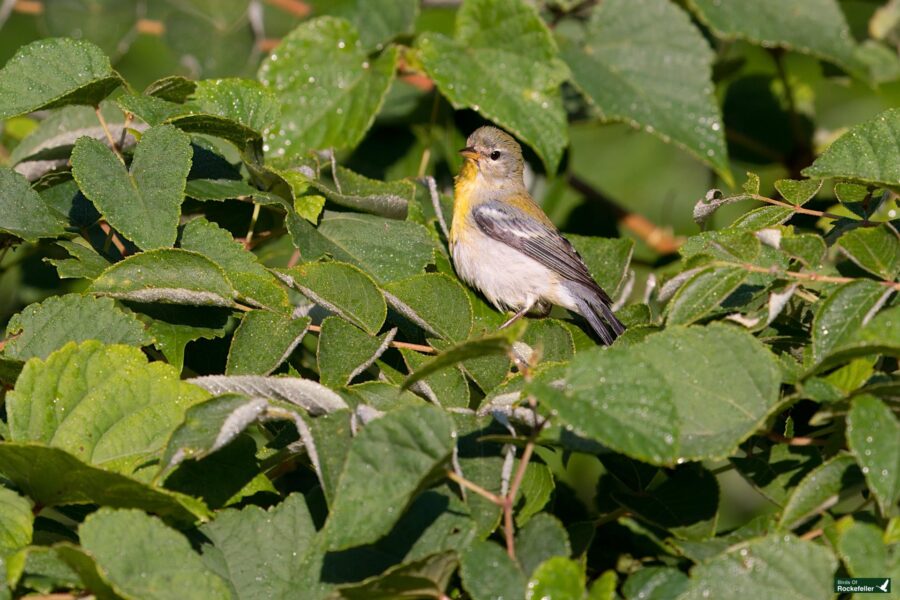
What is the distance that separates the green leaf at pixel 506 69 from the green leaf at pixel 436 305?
1157 mm

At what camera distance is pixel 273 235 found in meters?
3.41

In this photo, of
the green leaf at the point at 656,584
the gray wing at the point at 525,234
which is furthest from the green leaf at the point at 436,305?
the gray wing at the point at 525,234

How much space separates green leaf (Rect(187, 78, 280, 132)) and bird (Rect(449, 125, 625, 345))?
44.8 inches

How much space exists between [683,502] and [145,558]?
4.03 ft

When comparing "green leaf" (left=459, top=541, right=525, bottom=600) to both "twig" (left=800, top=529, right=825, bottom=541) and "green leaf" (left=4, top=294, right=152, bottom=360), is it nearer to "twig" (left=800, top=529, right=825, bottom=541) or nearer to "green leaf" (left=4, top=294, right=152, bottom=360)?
"twig" (left=800, top=529, right=825, bottom=541)

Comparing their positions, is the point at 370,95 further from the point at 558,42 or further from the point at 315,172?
the point at 558,42

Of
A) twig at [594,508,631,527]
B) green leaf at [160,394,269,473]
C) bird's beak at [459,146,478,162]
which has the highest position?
green leaf at [160,394,269,473]

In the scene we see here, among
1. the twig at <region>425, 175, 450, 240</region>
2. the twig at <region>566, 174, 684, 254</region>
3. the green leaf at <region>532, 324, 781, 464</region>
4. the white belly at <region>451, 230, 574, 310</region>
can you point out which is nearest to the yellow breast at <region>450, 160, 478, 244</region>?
the white belly at <region>451, 230, 574, 310</region>

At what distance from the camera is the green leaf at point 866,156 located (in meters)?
2.54

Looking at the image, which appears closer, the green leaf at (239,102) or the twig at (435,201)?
the green leaf at (239,102)

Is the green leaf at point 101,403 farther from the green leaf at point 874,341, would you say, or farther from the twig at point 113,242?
the green leaf at point 874,341

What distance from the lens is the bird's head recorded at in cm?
529

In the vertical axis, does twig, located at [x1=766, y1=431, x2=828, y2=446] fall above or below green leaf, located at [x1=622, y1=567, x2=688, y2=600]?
above

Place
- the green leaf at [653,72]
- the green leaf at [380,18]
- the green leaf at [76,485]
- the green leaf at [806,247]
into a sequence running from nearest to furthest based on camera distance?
the green leaf at [76,485] → the green leaf at [806,247] → the green leaf at [653,72] → the green leaf at [380,18]
